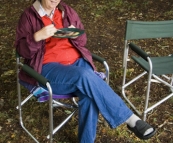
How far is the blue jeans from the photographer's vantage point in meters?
2.34

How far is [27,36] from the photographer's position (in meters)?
2.45

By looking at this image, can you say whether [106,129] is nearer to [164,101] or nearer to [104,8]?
[164,101]

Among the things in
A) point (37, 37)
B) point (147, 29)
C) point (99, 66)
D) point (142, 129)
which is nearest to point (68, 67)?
point (37, 37)

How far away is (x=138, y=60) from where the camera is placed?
3035mm

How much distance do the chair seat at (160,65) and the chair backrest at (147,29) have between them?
0.79 ft

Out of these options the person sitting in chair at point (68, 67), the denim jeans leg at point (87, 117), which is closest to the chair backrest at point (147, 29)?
the person sitting in chair at point (68, 67)

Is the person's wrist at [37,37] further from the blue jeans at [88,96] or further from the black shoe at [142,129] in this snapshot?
the black shoe at [142,129]

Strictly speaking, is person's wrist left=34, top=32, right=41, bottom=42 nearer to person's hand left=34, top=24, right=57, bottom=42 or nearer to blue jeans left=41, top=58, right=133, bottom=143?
person's hand left=34, top=24, right=57, bottom=42

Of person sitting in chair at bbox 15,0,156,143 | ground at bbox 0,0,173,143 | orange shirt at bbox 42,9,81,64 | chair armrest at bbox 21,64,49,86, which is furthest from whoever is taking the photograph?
ground at bbox 0,0,173,143

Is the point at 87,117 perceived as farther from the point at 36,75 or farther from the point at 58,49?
the point at 58,49

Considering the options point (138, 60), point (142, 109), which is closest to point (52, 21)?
point (138, 60)

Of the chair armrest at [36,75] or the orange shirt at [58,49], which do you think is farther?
the orange shirt at [58,49]

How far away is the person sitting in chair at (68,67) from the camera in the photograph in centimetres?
236

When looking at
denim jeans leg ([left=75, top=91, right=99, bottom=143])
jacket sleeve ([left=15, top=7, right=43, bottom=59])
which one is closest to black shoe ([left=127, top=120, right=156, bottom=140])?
denim jeans leg ([left=75, top=91, right=99, bottom=143])
